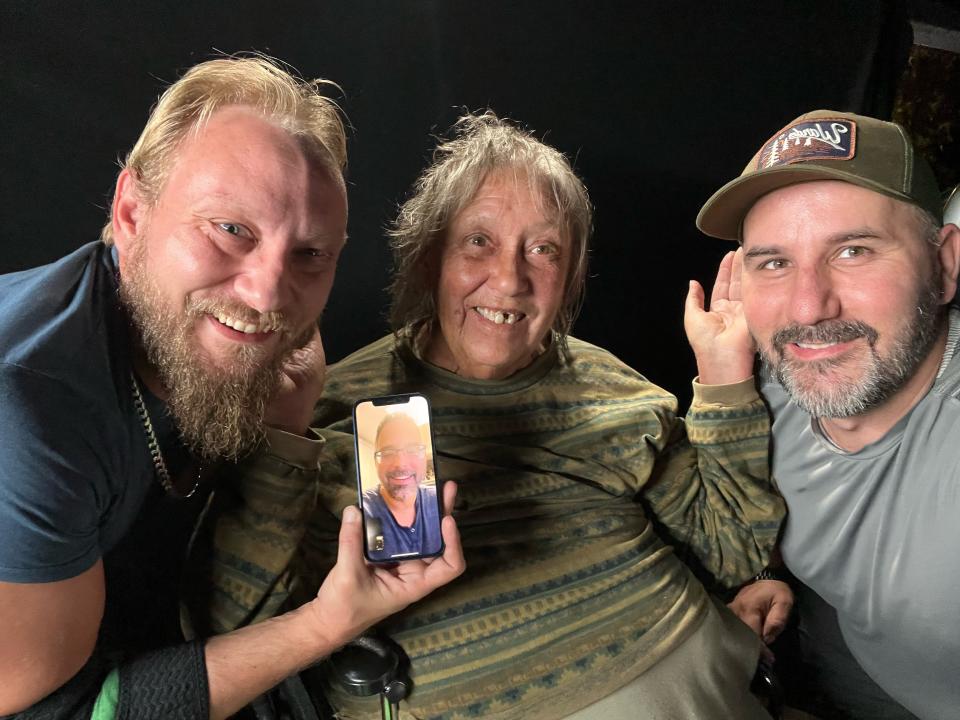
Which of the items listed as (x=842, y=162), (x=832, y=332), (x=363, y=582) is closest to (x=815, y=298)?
(x=832, y=332)

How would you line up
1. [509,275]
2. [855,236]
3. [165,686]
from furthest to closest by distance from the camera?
[509,275]
[855,236]
[165,686]

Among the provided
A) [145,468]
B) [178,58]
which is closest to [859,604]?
[145,468]

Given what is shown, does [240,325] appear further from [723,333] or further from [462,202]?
[723,333]

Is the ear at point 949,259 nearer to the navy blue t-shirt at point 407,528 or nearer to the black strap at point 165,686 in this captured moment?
the navy blue t-shirt at point 407,528

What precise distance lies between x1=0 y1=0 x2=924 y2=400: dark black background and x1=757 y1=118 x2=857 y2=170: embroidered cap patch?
24.3 inches

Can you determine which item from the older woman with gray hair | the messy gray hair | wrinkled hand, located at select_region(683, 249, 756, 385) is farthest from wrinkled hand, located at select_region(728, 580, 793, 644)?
the messy gray hair

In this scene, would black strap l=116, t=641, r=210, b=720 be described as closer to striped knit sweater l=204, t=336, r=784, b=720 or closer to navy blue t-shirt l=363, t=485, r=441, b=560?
striped knit sweater l=204, t=336, r=784, b=720

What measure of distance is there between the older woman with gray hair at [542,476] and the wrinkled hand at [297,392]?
0.11 m

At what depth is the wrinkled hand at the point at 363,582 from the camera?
910mm

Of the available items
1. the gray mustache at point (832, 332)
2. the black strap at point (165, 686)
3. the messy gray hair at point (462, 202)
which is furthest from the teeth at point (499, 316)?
Result: the black strap at point (165, 686)

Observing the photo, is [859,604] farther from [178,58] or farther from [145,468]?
[178,58]

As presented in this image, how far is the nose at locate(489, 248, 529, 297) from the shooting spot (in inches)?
47.0

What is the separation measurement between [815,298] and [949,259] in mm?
251

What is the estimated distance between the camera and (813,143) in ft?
3.61
